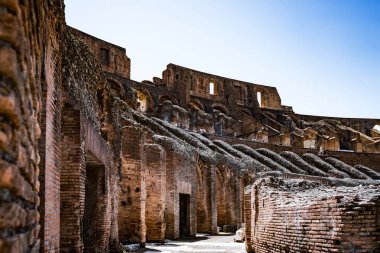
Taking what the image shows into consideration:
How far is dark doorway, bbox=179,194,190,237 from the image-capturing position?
20734 mm

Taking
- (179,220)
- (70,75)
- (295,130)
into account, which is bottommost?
(179,220)

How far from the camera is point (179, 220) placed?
20.5 m

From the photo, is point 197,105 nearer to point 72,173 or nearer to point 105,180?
point 105,180

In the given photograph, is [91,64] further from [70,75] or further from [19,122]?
[19,122]

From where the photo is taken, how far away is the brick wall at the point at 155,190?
17016mm

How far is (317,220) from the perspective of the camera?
7.40m

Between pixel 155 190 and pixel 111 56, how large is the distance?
28.1 m

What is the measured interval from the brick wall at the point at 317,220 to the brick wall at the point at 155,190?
606 cm

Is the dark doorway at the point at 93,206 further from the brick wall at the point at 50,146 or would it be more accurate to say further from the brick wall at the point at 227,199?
the brick wall at the point at 227,199

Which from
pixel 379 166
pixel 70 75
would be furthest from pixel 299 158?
pixel 70 75

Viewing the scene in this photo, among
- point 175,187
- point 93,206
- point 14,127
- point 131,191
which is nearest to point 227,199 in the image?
point 175,187

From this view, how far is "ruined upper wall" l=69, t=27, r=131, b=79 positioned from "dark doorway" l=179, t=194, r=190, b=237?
2341 cm

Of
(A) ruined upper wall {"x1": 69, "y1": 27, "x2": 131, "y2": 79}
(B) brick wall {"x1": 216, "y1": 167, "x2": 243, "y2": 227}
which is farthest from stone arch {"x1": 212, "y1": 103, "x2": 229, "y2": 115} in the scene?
(B) brick wall {"x1": 216, "y1": 167, "x2": 243, "y2": 227}

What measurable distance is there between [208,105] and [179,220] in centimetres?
3243
